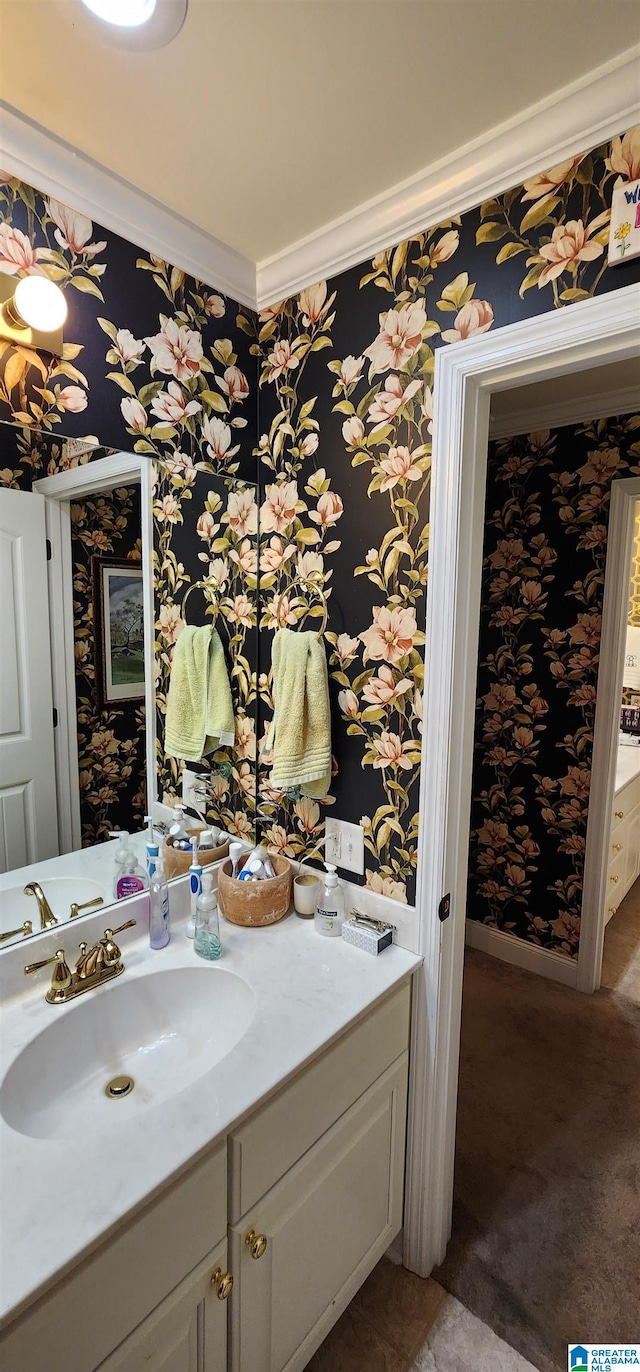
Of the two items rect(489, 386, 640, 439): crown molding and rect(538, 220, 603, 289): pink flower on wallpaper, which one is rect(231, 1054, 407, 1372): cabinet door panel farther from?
rect(489, 386, 640, 439): crown molding

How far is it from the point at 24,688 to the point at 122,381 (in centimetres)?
69

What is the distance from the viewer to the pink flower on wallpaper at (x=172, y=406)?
1.34 meters

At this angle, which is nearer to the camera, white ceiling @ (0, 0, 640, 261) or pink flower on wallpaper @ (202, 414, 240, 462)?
white ceiling @ (0, 0, 640, 261)

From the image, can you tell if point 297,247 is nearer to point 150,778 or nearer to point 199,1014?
point 150,778

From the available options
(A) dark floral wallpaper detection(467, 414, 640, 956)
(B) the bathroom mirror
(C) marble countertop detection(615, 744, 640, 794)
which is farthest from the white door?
(C) marble countertop detection(615, 744, 640, 794)

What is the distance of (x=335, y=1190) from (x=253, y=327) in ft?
6.41

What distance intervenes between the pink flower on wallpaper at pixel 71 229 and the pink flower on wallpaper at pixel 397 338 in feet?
1.99

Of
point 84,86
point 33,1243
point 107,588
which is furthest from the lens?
point 107,588

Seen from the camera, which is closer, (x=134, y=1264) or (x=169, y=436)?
(x=134, y=1264)

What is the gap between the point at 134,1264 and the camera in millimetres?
757

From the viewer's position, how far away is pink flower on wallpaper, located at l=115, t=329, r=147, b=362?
1.25 metres

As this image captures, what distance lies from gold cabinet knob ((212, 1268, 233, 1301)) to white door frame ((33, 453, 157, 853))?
2.47ft

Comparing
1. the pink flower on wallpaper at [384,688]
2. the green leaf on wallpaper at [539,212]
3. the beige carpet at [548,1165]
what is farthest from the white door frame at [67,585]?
the beige carpet at [548,1165]

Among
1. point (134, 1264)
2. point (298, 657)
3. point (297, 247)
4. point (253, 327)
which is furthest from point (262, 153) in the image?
point (134, 1264)
